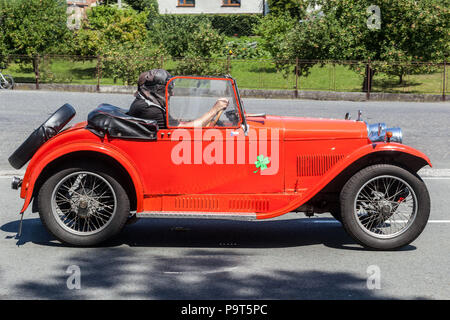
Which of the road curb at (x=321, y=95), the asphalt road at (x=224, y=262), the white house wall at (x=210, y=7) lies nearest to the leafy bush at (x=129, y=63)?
the road curb at (x=321, y=95)

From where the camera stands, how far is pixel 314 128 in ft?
20.0

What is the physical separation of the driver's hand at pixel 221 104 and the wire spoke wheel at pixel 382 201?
1511mm

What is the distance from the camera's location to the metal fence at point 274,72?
1014 inches

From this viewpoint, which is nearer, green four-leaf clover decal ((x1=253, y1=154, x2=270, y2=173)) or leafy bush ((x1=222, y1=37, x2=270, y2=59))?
green four-leaf clover decal ((x1=253, y1=154, x2=270, y2=173))

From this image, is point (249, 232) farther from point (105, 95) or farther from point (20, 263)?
point (105, 95)

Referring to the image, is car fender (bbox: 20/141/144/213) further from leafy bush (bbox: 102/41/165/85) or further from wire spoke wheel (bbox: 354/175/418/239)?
leafy bush (bbox: 102/41/165/85)

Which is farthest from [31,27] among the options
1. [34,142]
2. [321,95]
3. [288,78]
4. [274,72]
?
[34,142]

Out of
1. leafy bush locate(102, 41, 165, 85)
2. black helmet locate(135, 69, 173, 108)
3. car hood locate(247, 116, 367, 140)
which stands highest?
leafy bush locate(102, 41, 165, 85)

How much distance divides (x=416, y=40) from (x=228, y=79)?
72.9 ft

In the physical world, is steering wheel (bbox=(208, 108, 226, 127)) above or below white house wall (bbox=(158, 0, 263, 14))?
below

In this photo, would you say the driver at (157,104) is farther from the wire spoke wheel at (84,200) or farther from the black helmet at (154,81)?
the wire spoke wheel at (84,200)

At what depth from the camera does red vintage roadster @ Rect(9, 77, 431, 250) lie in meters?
5.92

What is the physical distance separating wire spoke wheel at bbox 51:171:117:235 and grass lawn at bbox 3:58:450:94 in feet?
66.0

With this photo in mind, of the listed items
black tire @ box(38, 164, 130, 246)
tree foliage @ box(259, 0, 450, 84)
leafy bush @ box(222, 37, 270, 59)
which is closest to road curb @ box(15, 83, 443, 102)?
tree foliage @ box(259, 0, 450, 84)
